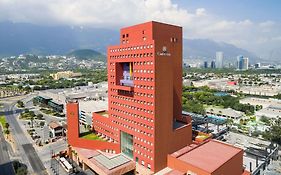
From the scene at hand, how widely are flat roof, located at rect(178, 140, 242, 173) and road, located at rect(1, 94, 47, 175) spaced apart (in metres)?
29.4

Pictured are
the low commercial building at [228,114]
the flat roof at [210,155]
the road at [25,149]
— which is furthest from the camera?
the low commercial building at [228,114]

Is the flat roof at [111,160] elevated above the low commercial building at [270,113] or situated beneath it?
situated beneath

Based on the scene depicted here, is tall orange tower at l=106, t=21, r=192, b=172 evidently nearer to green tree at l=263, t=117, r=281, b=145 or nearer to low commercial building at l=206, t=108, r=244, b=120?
green tree at l=263, t=117, r=281, b=145

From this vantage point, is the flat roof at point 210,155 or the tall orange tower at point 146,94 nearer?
the flat roof at point 210,155

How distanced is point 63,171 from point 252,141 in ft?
149

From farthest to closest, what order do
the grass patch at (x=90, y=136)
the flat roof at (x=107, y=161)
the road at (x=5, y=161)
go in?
the grass patch at (x=90, y=136) < the road at (x=5, y=161) < the flat roof at (x=107, y=161)

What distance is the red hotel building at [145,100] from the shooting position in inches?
1524

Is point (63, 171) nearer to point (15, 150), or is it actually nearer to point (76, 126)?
point (76, 126)

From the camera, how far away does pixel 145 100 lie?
39906 millimetres

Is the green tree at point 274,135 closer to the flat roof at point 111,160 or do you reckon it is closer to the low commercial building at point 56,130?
the flat roof at point 111,160

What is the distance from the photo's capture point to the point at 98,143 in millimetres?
47688

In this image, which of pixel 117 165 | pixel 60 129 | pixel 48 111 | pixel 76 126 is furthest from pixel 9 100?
pixel 117 165

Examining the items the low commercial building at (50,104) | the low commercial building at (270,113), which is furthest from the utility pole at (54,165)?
the low commercial building at (270,113)

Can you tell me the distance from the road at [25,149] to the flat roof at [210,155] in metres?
29.4
